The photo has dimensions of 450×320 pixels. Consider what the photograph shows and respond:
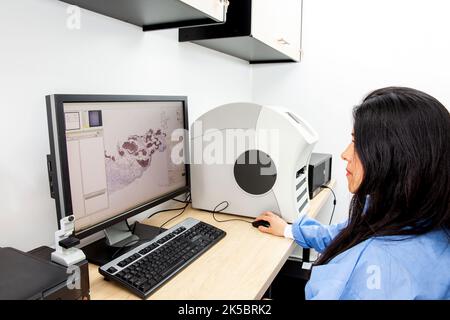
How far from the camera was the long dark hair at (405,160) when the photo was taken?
0.66 metres

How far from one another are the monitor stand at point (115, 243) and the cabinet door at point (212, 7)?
68 cm

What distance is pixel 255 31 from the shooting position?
1.34 meters

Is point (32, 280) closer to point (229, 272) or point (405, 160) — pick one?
point (229, 272)

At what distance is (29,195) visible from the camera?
0.85 m

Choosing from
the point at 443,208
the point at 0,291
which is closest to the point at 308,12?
the point at 443,208

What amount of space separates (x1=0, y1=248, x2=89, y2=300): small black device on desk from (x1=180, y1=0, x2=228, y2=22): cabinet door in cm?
73

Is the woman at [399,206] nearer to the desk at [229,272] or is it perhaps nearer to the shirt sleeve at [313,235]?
the desk at [229,272]

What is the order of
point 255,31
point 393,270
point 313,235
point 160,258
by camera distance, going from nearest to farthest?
point 393,270, point 160,258, point 313,235, point 255,31

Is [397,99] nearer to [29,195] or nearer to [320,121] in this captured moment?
[29,195]

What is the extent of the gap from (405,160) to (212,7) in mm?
724

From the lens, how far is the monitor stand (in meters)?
0.90

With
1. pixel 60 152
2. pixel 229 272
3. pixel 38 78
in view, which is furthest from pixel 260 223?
pixel 38 78

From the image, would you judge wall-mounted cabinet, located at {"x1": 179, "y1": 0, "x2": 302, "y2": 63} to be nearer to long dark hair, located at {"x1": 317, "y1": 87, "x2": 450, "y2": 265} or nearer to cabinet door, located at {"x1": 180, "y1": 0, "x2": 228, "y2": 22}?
cabinet door, located at {"x1": 180, "y1": 0, "x2": 228, "y2": 22}
